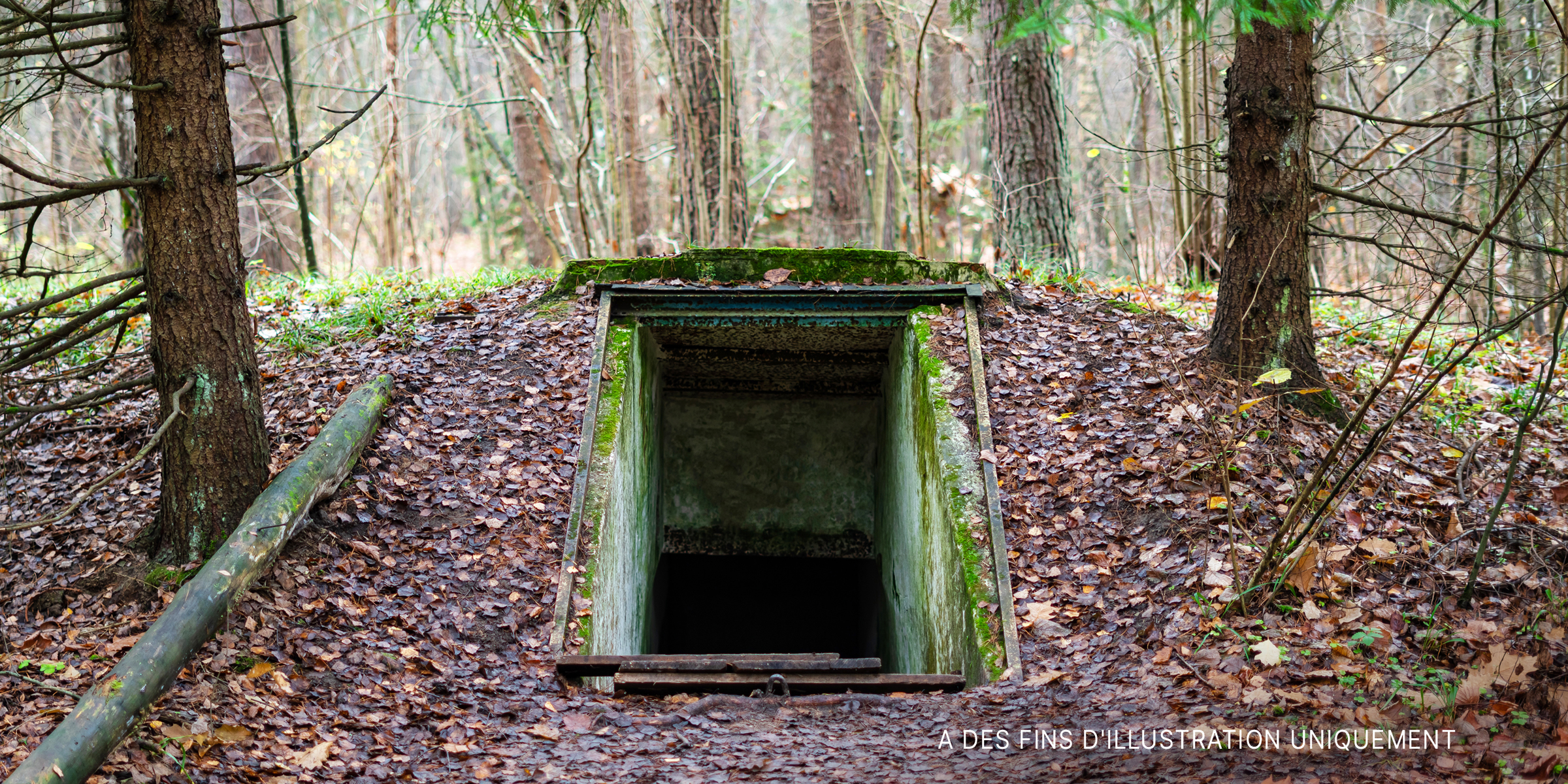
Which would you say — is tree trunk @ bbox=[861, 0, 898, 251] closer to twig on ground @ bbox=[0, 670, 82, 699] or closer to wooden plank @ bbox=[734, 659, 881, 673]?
wooden plank @ bbox=[734, 659, 881, 673]

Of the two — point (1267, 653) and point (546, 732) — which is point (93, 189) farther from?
point (1267, 653)

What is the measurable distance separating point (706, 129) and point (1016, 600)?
7446 mm

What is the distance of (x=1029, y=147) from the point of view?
9664mm

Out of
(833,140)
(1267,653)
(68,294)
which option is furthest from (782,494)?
(68,294)

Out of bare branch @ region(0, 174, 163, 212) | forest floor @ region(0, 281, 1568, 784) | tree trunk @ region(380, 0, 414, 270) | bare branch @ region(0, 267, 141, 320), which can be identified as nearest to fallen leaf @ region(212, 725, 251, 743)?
forest floor @ region(0, 281, 1568, 784)

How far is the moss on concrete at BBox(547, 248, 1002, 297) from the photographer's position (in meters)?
7.55

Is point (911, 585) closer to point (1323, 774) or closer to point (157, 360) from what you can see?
point (1323, 774)

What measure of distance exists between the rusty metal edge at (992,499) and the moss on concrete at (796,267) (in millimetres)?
446

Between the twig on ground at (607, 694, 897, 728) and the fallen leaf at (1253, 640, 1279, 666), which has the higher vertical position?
the fallen leaf at (1253, 640, 1279, 666)

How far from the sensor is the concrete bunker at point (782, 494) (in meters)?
5.67

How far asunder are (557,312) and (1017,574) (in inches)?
165

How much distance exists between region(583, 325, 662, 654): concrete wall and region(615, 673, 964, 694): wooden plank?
1.79 feet

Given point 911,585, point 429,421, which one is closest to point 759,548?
point 911,585

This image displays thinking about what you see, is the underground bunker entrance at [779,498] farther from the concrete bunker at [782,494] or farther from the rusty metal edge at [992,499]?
the rusty metal edge at [992,499]
